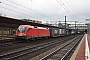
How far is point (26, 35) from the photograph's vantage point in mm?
29938

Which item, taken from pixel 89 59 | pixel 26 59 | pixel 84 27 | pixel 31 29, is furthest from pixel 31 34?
pixel 84 27

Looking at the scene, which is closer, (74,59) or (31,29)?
(74,59)

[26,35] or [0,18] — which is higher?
[0,18]

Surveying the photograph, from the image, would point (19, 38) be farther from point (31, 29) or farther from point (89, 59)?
point (89, 59)

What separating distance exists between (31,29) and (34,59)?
17.5 metres

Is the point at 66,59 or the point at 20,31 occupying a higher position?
the point at 20,31

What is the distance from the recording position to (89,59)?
12734mm

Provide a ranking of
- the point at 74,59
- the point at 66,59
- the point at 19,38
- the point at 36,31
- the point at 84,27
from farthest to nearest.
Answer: the point at 84,27 < the point at 36,31 < the point at 19,38 < the point at 66,59 < the point at 74,59

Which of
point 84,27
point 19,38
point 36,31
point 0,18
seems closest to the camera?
point 0,18

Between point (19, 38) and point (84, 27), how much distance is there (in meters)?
120

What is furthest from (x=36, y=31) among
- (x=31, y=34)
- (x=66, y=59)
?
(x=66, y=59)

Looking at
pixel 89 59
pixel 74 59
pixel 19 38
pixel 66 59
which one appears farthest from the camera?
pixel 19 38

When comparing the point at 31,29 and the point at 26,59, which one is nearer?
the point at 26,59

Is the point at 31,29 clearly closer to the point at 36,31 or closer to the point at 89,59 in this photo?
the point at 36,31
